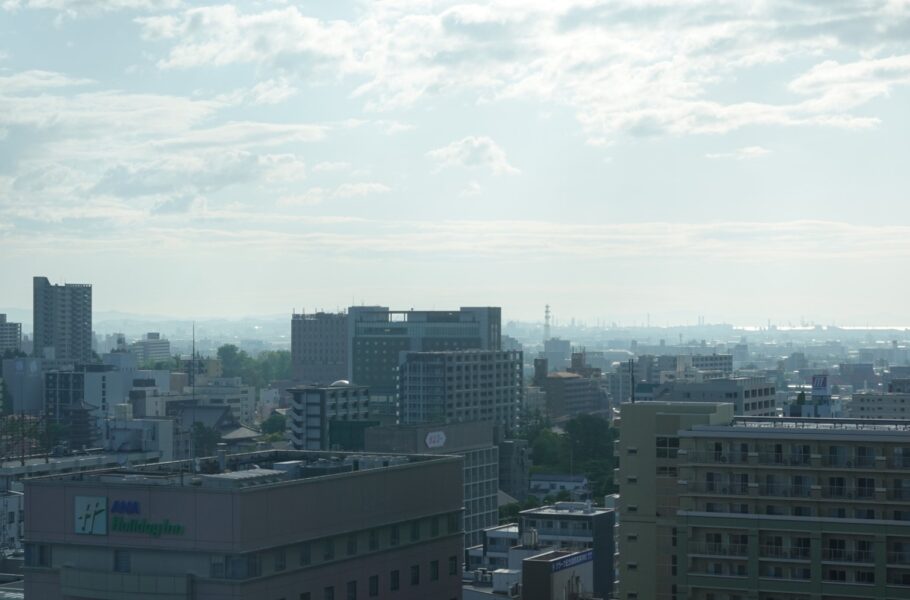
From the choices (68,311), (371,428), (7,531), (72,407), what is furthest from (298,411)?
(68,311)

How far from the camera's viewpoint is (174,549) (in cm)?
2633

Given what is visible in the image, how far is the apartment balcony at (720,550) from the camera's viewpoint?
93.0ft

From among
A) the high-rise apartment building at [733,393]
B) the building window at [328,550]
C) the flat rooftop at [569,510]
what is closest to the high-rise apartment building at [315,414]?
the high-rise apartment building at [733,393]

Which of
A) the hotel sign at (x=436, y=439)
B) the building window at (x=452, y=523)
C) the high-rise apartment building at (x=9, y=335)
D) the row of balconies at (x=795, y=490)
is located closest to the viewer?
the row of balconies at (x=795, y=490)

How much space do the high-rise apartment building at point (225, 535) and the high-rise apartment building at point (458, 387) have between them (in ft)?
206

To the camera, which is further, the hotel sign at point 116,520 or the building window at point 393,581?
the building window at point 393,581

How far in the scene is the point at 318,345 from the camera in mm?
180000

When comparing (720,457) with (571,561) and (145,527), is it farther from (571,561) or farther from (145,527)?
(571,561)

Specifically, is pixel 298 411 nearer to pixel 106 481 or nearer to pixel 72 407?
pixel 72 407

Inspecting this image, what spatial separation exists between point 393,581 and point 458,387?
2649 inches

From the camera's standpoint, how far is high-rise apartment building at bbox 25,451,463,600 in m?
26.1

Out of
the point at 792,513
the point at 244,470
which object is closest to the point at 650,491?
the point at 792,513

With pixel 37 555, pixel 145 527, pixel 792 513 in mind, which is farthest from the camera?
pixel 792 513

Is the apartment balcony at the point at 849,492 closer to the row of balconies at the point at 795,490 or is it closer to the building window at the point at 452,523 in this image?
the row of balconies at the point at 795,490
